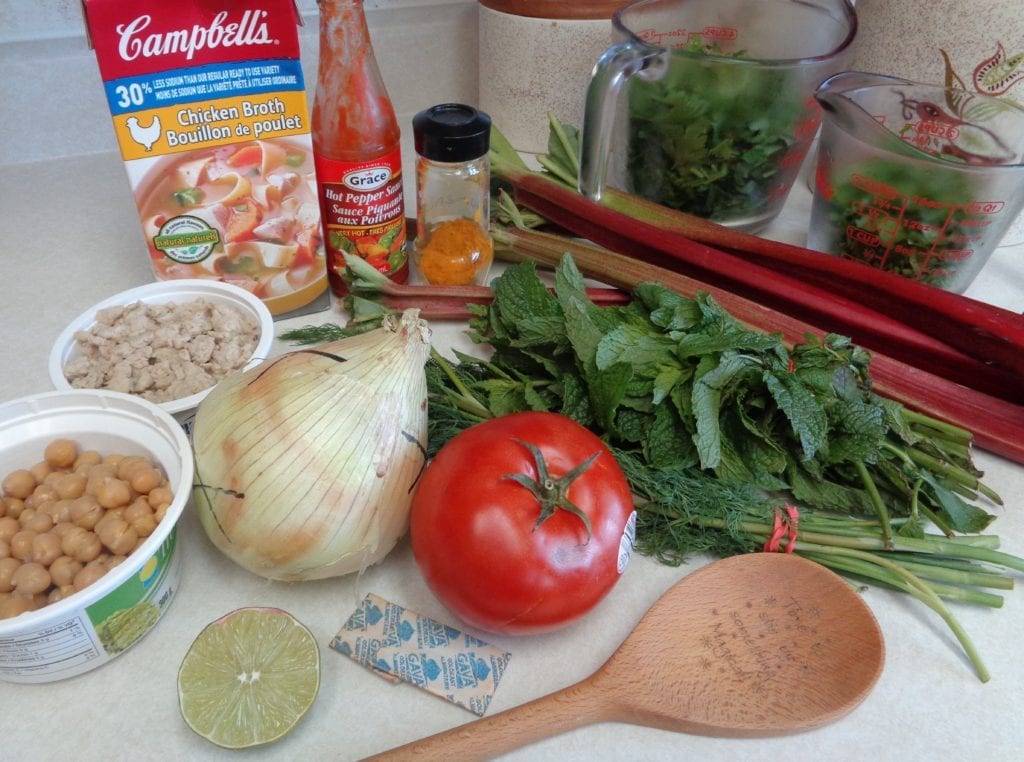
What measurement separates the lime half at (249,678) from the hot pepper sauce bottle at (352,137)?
0.50 m

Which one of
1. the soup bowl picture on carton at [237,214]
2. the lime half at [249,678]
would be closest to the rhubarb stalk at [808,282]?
the soup bowl picture on carton at [237,214]

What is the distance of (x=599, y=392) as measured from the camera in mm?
732

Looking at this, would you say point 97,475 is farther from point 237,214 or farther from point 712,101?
point 712,101

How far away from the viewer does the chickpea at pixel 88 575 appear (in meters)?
0.57

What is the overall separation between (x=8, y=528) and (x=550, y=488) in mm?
468

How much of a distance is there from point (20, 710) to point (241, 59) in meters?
0.65

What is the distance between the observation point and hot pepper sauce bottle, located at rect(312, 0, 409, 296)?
825 mm

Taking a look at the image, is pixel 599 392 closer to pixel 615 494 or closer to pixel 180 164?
pixel 615 494

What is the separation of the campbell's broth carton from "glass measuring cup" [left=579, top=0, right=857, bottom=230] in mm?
380

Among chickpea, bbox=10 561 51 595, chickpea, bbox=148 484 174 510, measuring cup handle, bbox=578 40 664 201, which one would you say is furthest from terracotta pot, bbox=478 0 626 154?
chickpea, bbox=10 561 51 595

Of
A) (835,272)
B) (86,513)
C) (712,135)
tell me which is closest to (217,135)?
(86,513)

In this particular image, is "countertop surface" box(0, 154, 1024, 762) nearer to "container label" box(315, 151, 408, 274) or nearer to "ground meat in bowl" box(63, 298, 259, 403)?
"ground meat in bowl" box(63, 298, 259, 403)

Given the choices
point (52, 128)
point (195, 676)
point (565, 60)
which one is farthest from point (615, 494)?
point (52, 128)

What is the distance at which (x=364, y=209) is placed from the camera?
0.89 m
